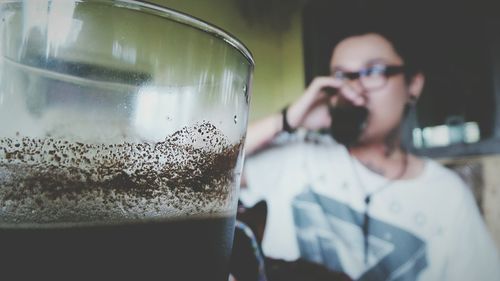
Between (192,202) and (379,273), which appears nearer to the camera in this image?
(192,202)

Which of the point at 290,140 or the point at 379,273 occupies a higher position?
the point at 290,140

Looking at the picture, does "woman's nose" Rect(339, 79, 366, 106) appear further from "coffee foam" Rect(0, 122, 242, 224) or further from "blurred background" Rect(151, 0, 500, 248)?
"coffee foam" Rect(0, 122, 242, 224)

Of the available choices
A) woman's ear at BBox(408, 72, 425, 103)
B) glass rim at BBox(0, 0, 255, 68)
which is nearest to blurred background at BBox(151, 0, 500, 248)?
woman's ear at BBox(408, 72, 425, 103)

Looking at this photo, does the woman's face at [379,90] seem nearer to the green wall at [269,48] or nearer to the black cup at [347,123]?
the black cup at [347,123]

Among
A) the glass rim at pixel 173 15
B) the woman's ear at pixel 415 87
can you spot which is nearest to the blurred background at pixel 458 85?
the woman's ear at pixel 415 87

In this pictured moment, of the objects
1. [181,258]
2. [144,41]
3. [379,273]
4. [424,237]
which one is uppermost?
[144,41]

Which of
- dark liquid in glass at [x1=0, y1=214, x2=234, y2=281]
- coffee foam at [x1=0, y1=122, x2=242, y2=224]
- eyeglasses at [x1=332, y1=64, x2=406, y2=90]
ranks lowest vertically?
dark liquid in glass at [x1=0, y1=214, x2=234, y2=281]

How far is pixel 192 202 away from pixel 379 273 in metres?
0.87

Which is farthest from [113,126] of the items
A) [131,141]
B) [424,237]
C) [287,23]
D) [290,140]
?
[287,23]

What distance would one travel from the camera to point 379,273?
3.12ft

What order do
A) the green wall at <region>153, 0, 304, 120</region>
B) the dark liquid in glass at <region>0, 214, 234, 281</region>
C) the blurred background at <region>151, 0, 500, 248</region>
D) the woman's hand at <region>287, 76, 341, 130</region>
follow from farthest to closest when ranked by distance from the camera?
the green wall at <region>153, 0, 304, 120</region> → the woman's hand at <region>287, 76, 341, 130</region> → the blurred background at <region>151, 0, 500, 248</region> → the dark liquid in glass at <region>0, 214, 234, 281</region>

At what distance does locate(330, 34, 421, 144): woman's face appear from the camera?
0.98m

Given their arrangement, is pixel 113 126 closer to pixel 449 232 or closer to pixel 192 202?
pixel 192 202

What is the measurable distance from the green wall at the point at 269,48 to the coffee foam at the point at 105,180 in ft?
3.35
